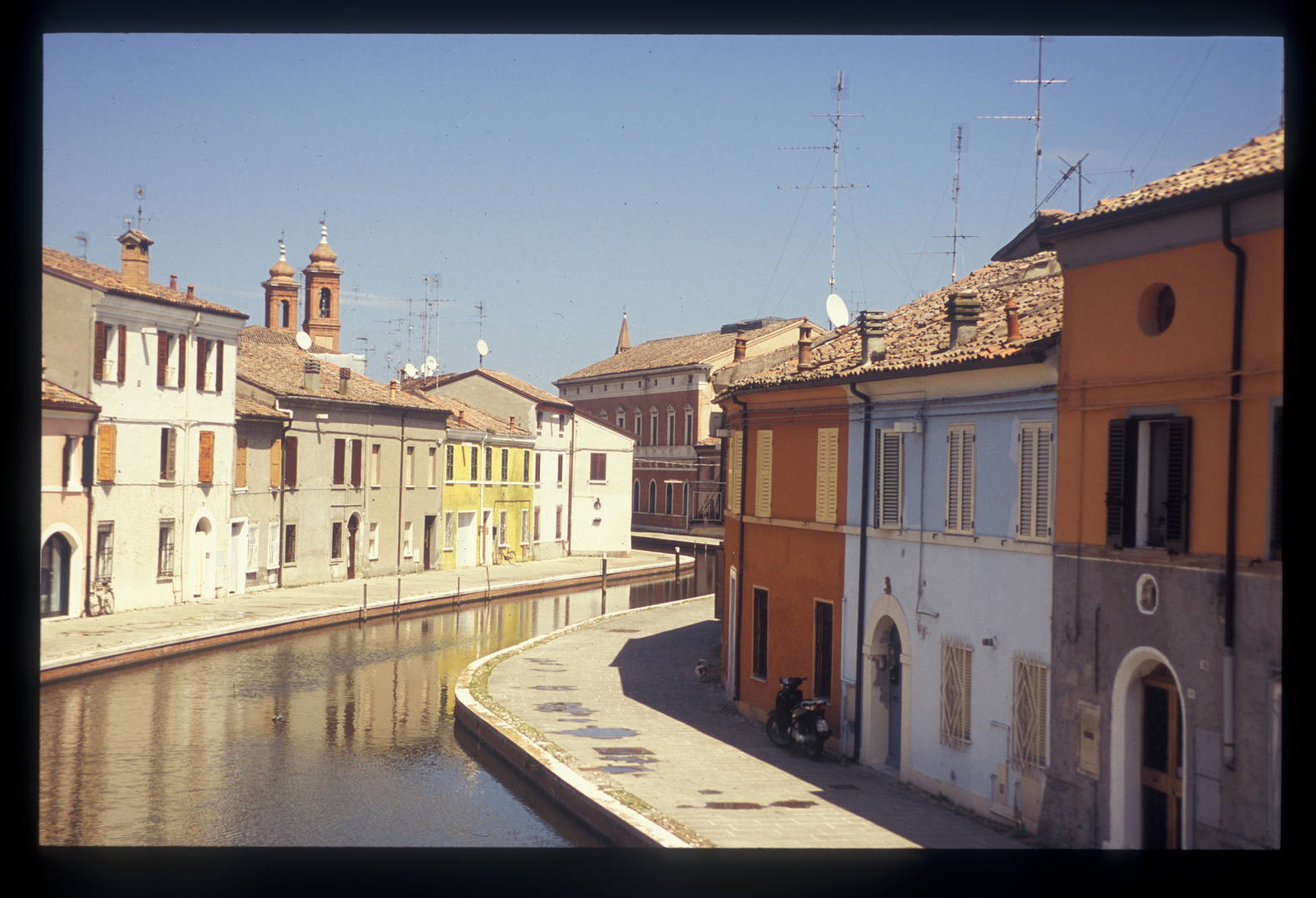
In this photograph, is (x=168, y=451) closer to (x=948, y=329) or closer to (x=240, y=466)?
(x=240, y=466)

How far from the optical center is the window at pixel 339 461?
112 feet

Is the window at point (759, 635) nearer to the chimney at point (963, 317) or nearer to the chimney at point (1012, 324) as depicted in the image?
the chimney at point (963, 317)

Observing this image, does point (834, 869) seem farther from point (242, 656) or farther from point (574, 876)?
point (242, 656)

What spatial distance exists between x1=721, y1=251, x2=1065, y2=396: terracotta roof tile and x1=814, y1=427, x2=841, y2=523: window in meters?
0.73

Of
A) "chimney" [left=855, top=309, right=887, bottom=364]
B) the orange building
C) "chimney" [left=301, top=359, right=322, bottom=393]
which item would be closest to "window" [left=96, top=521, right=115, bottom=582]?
→ "chimney" [left=301, top=359, right=322, bottom=393]

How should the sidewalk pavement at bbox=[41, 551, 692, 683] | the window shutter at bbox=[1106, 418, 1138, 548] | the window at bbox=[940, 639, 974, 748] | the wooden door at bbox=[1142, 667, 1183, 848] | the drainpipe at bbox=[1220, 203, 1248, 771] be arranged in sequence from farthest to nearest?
the sidewalk pavement at bbox=[41, 551, 692, 683] → the window at bbox=[940, 639, 974, 748] → the window shutter at bbox=[1106, 418, 1138, 548] → the wooden door at bbox=[1142, 667, 1183, 848] → the drainpipe at bbox=[1220, 203, 1248, 771]

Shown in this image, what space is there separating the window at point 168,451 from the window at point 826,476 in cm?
1659

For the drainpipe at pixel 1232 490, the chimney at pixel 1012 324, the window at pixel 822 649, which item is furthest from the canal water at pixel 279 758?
the chimney at pixel 1012 324

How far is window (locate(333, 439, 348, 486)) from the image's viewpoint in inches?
1339

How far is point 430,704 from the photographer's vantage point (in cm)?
1919

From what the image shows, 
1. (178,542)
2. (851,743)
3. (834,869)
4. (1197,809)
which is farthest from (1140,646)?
(178,542)

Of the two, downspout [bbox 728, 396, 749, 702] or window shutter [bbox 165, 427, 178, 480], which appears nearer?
downspout [bbox 728, 396, 749, 702]

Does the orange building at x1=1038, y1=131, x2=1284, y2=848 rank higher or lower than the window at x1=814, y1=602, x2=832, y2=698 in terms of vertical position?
higher

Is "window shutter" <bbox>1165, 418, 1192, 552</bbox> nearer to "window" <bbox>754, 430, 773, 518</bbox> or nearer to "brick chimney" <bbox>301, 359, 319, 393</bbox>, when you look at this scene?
"window" <bbox>754, 430, 773, 518</bbox>
